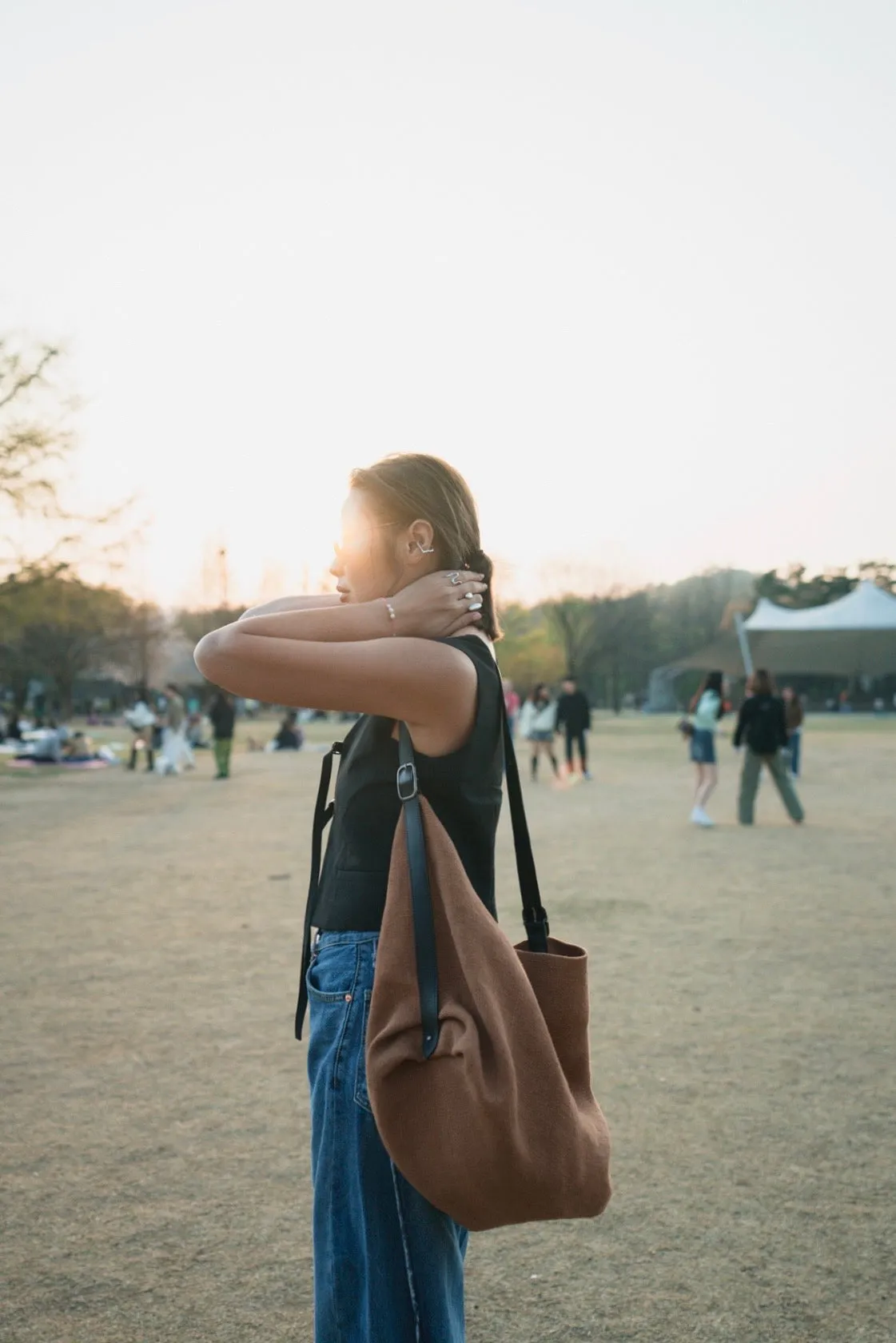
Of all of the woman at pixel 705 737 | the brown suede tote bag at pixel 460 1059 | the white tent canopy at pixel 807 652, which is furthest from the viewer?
the white tent canopy at pixel 807 652

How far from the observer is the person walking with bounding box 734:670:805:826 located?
559 inches

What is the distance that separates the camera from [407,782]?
1860 mm

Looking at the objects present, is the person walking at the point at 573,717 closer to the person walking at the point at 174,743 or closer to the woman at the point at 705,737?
the woman at the point at 705,737

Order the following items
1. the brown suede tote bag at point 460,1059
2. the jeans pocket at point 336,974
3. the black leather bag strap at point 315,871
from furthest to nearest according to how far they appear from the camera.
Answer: the black leather bag strap at point 315,871, the jeans pocket at point 336,974, the brown suede tote bag at point 460,1059

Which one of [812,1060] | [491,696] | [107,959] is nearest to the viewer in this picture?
[491,696]

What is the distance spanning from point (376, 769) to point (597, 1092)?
122 inches

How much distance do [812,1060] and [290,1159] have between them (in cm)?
227

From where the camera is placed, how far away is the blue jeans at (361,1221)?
1.91 m

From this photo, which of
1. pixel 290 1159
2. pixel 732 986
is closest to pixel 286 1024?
pixel 290 1159

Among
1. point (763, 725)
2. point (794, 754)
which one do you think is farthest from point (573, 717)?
point (763, 725)

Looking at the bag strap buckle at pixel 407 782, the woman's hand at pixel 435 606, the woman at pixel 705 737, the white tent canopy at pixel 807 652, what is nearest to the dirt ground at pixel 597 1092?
the bag strap buckle at pixel 407 782

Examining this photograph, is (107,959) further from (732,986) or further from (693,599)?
(693,599)

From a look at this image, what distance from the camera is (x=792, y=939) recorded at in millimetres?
7527

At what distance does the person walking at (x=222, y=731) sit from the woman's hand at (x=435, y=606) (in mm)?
21704
